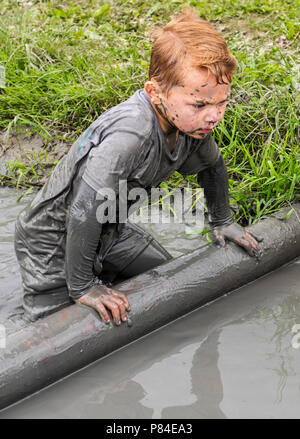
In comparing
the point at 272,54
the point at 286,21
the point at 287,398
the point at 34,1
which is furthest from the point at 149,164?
the point at 34,1

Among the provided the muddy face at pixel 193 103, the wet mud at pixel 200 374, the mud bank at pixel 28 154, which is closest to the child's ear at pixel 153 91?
the muddy face at pixel 193 103

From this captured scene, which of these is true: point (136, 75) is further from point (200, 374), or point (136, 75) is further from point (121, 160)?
point (200, 374)

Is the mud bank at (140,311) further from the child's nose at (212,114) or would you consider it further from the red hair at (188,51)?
the red hair at (188,51)

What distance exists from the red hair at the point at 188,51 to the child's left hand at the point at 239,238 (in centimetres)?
89

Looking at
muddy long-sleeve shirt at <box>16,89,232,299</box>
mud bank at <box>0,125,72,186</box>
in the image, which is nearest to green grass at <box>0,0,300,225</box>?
mud bank at <box>0,125,72,186</box>

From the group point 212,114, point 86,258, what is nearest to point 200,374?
point 86,258

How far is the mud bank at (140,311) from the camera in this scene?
233 cm

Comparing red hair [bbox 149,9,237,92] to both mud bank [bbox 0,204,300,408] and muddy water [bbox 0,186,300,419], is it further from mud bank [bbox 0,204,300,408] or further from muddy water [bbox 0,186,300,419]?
muddy water [bbox 0,186,300,419]

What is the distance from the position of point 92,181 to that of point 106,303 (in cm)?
53

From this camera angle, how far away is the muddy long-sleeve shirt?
240 centimetres

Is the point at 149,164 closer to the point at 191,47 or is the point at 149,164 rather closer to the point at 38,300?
the point at 191,47

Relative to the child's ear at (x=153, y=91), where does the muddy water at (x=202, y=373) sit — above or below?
below

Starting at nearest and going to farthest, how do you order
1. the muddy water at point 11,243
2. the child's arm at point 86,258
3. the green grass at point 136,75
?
the child's arm at point 86,258
the muddy water at point 11,243
the green grass at point 136,75

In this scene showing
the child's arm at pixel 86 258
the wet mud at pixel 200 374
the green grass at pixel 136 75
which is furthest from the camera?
→ the green grass at pixel 136 75
